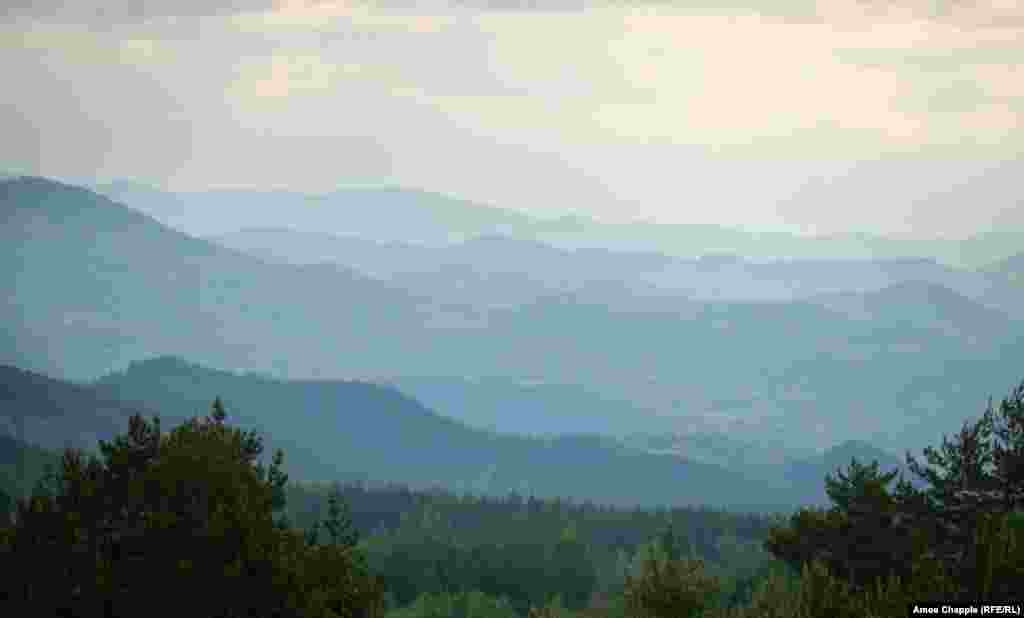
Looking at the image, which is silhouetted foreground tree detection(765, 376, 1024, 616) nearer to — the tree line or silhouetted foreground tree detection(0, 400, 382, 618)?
the tree line

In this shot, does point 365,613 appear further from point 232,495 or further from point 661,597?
point 661,597

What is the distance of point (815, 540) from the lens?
39.1 m

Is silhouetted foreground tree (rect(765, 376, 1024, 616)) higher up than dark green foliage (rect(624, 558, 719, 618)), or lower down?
higher up

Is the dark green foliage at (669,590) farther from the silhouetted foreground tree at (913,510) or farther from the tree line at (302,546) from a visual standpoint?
the silhouetted foreground tree at (913,510)

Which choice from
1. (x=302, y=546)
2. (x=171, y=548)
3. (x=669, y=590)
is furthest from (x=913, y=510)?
(x=171, y=548)

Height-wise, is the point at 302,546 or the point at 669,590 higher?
the point at 302,546

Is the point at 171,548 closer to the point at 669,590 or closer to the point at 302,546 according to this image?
the point at 302,546

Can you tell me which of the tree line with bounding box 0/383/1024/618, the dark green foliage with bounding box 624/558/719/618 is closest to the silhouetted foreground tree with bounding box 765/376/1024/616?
the tree line with bounding box 0/383/1024/618

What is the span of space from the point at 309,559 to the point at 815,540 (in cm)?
1767

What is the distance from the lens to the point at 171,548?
30156mm

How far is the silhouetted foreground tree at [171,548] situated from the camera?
29.3m

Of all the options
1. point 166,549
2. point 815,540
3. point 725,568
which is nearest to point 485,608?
point 725,568

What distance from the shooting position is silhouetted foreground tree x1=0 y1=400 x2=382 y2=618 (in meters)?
29.3

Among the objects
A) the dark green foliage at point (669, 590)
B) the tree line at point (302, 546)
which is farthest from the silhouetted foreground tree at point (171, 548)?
the dark green foliage at point (669, 590)
